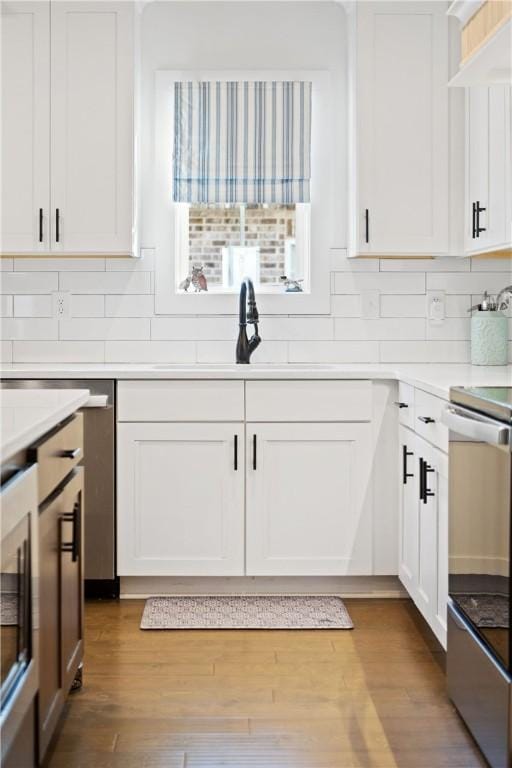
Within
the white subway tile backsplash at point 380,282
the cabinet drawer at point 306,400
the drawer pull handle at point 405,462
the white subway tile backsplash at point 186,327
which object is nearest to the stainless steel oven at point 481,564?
the drawer pull handle at point 405,462

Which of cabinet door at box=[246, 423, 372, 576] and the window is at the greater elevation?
the window

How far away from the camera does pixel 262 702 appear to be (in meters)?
2.48

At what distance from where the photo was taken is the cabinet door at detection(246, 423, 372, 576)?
3363 mm

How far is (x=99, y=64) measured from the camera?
354 cm

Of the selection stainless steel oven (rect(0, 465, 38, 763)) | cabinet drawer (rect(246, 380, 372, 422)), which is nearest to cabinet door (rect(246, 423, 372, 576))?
cabinet drawer (rect(246, 380, 372, 422))

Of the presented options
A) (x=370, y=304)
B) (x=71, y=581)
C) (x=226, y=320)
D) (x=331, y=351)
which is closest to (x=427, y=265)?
(x=370, y=304)

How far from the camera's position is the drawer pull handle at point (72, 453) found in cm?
218

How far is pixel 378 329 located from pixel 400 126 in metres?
0.89

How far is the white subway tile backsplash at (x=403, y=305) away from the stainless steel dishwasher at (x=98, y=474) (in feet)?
4.35

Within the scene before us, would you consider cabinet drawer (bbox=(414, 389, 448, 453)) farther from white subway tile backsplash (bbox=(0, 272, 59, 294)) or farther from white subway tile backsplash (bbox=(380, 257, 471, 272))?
white subway tile backsplash (bbox=(0, 272, 59, 294))

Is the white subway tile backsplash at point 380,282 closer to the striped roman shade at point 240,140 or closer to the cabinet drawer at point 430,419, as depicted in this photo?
the striped roman shade at point 240,140

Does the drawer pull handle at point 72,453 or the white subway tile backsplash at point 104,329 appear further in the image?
the white subway tile backsplash at point 104,329

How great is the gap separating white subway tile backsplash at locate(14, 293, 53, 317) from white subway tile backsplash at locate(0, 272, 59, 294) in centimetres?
3

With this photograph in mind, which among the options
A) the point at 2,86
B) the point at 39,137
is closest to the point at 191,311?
the point at 39,137
